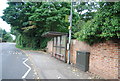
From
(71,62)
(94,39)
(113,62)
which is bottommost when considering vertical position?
(71,62)

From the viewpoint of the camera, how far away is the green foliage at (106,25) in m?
5.00

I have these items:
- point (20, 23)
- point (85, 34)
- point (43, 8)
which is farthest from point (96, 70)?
point (20, 23)

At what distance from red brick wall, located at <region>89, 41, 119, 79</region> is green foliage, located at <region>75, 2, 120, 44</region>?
0.38 meters

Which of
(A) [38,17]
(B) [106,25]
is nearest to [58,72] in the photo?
(B) [106,25]

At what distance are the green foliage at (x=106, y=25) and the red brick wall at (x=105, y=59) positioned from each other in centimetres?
38

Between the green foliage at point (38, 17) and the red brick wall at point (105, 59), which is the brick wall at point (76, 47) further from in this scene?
the green foliage at point (38, 17)

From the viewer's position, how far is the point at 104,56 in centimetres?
577

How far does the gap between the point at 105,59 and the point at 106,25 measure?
1.63 meters

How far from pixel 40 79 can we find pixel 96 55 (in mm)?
3197

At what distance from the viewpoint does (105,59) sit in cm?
568

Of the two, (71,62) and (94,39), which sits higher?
(94,39)

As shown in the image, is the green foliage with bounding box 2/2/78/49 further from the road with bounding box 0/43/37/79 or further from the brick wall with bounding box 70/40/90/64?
the road with bounding box 0/43/37/79

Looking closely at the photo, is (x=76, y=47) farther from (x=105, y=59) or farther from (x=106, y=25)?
(x=106, y=25)

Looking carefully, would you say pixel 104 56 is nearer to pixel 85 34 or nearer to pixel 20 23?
pixel 85 34
